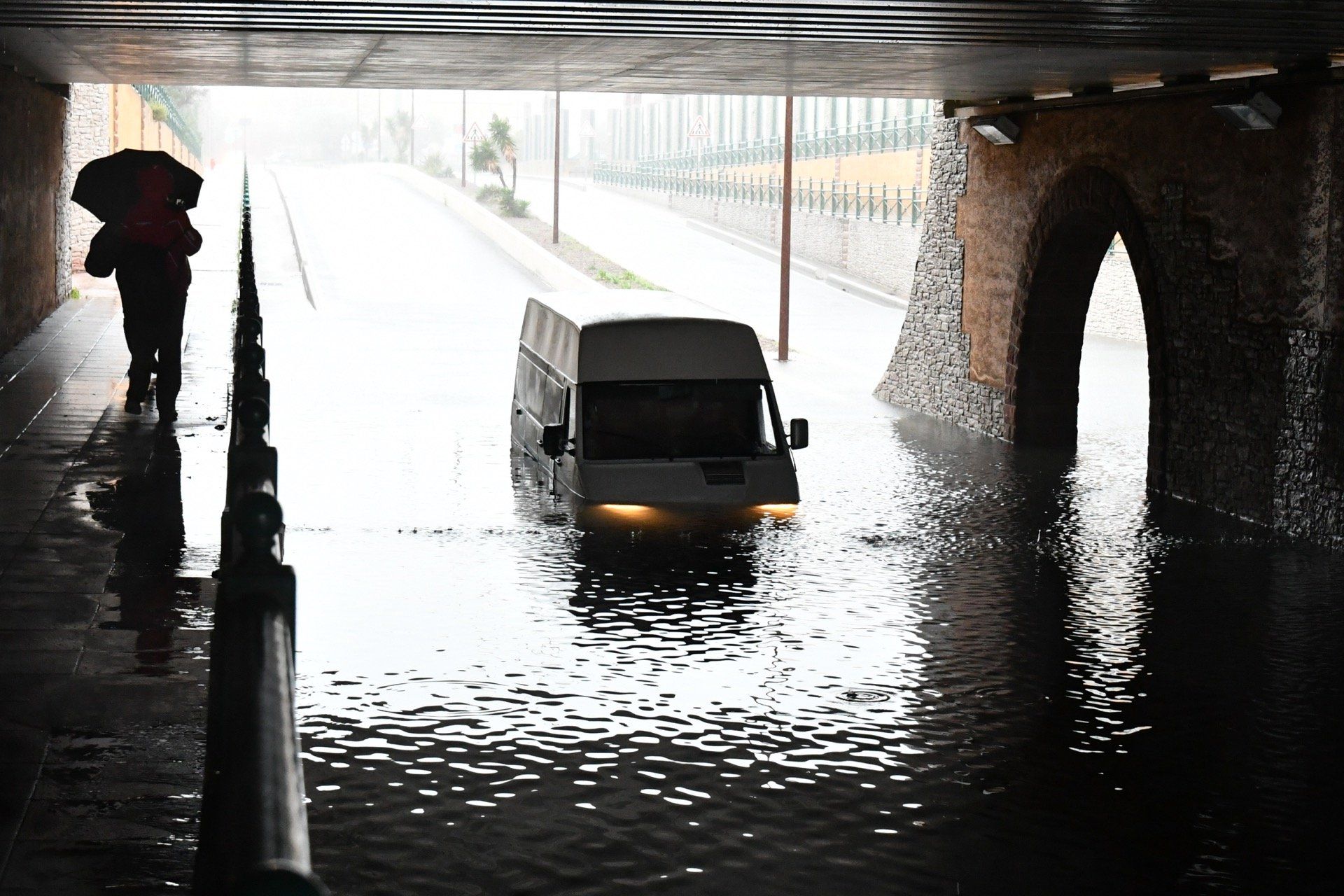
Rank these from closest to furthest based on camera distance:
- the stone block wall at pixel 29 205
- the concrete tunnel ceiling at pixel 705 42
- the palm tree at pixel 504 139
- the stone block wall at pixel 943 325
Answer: the concrete tunnel ceiling at pixel 705 42 < the stone block wall at pixel 29 205 < the stone block wall at pixel 943 325 < the palm tree at pixel 504 139

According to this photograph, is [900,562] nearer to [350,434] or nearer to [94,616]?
[94,616]

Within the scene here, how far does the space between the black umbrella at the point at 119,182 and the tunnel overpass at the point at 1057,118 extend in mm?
1094

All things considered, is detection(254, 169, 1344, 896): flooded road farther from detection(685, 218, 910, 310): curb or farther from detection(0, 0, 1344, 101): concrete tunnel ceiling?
detection(685, 218, 910, 310): curb

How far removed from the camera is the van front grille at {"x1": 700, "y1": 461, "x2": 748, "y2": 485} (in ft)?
44.4

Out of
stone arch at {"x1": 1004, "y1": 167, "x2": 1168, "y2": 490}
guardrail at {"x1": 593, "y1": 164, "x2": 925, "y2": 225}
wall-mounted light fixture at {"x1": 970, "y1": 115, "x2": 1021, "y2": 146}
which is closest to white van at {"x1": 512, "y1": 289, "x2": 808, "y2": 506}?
stone arch at {"x1": 1004, "y1": 167, "x2": 1168, "y2": 490}

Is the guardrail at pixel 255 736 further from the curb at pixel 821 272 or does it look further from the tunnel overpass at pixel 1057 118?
the curb at pixel 821 272

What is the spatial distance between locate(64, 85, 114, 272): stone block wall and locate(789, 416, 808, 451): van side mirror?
17.9 m

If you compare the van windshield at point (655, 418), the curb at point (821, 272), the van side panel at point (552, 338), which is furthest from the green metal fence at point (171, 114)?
the van windshield at point (655, 418)

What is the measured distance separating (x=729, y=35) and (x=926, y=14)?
2.02 m

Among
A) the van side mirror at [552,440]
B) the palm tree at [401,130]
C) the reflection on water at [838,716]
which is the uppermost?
the palm tree at [401,130]

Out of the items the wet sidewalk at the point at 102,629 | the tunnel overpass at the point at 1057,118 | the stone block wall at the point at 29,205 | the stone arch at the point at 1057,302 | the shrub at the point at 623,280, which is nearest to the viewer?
the wet sidewalk at the point at 102,629

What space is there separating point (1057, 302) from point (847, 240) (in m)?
29.7

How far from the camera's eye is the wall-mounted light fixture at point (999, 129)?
732 inches

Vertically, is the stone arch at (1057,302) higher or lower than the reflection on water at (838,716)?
higher
